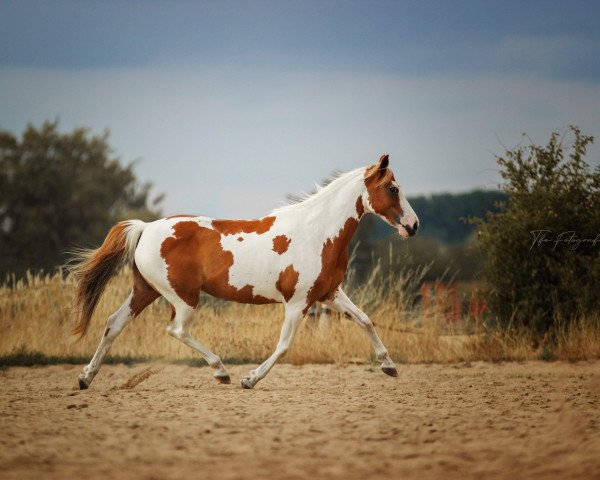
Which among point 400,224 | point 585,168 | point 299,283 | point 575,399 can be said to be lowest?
point 575,399

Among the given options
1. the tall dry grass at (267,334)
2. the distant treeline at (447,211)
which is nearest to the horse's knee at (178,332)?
the tall dry grass at (267,334)

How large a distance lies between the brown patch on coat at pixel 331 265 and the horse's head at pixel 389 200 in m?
0.33

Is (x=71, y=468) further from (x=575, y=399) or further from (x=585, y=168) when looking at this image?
(x=585, y=168)

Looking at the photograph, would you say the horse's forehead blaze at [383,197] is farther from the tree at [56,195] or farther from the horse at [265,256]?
the tree at [56,195]

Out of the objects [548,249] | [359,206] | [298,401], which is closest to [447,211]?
[548,249]

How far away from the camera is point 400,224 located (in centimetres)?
776

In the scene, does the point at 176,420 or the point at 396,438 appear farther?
the point at 176,420

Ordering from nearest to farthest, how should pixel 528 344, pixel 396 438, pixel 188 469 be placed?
1. pixel 188 469
2. pixel 396 438
3. pixel 528 344

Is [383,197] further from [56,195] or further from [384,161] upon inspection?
[56,195]

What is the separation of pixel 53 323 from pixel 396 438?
26.9ft

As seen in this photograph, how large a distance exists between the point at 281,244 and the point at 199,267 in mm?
870

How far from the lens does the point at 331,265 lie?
7.72 meters

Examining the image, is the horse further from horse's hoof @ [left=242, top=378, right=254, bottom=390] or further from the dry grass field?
the dry grass field

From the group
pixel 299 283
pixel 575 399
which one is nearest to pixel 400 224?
pixel 299 283
